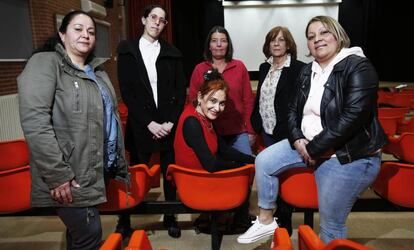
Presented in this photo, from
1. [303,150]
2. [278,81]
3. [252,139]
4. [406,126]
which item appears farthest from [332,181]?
[406,126]

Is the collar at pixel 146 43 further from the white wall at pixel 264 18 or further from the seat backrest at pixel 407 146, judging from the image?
the white wall at pixel 264 18

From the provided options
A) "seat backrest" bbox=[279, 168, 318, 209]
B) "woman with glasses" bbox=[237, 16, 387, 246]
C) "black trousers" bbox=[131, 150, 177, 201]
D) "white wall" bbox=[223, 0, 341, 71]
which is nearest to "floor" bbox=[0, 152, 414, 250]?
"black trousers" bbox=[131, 150, 177, 201]

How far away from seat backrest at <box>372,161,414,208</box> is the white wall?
9425 mm

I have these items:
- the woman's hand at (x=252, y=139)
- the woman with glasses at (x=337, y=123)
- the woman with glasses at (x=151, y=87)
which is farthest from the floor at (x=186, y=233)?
the woman with glasses at (x=337, y=123)

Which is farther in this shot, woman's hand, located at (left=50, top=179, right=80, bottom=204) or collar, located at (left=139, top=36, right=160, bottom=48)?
collar, located at (left=139, top=36, right=160, bottom=48)

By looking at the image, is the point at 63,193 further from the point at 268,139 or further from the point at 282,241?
the point at 268,139

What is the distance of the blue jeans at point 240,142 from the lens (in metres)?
2.49

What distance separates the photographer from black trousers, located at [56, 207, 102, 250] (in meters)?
1.42

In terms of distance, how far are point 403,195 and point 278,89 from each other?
104cm

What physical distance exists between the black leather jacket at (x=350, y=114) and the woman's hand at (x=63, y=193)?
3.50ft

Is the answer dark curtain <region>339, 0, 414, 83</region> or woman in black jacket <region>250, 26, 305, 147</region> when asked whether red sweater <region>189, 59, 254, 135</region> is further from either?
dark curtain <region>339, 0, 414, 83</region>

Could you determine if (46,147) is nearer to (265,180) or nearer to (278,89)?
(265,180)

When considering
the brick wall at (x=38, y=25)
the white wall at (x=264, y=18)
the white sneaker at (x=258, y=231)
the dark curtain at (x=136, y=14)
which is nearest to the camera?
the white sneaker at (x=258, y=231)

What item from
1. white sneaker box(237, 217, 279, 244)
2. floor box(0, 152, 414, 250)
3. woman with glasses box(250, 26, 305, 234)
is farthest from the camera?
woman with glasses box(250, 26, 305, 234)
